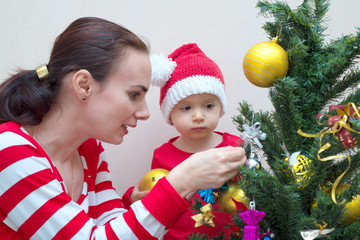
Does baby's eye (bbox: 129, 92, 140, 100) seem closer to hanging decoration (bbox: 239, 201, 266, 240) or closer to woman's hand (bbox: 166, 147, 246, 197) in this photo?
woman's hand (bbox: 166, 147, 246, 197)

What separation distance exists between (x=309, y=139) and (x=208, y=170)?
22 centimetres

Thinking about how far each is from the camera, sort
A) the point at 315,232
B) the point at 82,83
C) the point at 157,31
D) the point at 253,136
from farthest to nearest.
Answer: the point at 157,31 → the point at 82,83 → the point at 253,136 → the point at 315,232

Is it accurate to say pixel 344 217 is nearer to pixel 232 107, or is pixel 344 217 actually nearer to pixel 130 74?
pixel 130 74

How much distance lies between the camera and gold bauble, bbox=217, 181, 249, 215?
30.0 inches

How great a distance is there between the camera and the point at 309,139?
2.60 ft

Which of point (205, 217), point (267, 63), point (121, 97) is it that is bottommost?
point (205, 217)

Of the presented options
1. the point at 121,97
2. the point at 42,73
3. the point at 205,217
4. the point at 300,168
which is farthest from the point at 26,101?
the point at 300,168

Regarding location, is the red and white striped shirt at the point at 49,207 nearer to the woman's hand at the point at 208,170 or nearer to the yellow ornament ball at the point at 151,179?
the woman's hand at the point at 208,170

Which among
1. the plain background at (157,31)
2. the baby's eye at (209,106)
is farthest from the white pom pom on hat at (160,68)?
the plain background at (157,31)

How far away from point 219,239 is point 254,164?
0.18 metres

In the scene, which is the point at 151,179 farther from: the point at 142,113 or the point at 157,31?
the point at 157,31

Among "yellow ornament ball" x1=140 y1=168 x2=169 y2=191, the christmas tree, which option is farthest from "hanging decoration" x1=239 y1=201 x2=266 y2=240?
"yellow ornament ball" x1=140 y1=168 x2=169 y2=191

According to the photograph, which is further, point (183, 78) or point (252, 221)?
point (183, 78)

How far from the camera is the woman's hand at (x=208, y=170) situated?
0.78 meters
